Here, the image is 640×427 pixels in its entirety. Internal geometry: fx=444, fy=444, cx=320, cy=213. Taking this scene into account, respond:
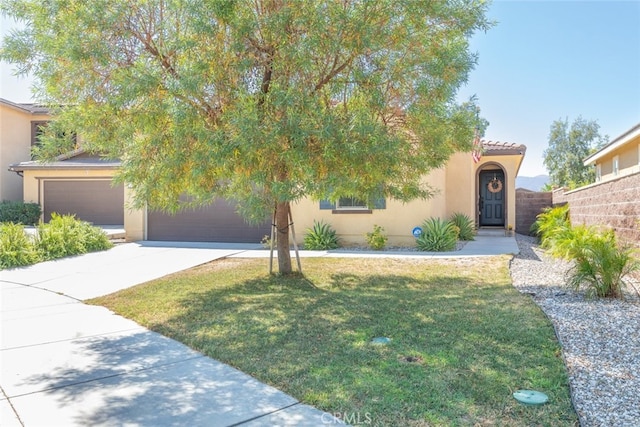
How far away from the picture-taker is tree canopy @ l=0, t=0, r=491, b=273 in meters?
5.75

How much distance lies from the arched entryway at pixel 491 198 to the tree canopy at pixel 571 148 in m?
16.2

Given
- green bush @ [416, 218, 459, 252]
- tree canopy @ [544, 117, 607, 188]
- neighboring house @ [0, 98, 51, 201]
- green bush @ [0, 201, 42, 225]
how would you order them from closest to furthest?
green bush @ [416, 218, 459, 252]
green bush @ [0, 201, 42, 225]
neighboring house @ [0, 98, 51, 201]
tree canopy @ [544, 117, 607, 188]

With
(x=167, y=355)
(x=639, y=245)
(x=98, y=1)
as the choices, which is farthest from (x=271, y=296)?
(x=639, y=245)

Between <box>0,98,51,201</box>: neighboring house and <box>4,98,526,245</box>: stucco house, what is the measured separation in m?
3.50

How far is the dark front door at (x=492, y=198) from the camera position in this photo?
719 inches

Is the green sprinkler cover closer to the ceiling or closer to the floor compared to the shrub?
closer to the floor

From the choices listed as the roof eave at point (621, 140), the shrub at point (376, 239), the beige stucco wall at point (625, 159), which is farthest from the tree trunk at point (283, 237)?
the roof eave at point (621, 140)

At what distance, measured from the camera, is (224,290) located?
780 centimetres

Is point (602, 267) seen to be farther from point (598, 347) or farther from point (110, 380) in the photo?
point (110, 380)

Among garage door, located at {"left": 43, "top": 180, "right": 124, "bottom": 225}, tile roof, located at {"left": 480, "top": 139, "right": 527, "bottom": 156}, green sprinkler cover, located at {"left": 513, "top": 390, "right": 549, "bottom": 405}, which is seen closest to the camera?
green sprinkler cover, located at {"left": 513, "top": 390, "right": 549, "bottom": 405}

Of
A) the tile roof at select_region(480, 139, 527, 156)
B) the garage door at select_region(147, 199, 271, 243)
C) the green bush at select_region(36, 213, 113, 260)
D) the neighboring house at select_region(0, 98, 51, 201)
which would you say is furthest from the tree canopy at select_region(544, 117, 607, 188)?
the neighboring house at select_region(0, 98, 51, 201)

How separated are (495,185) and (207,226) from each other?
457 inches

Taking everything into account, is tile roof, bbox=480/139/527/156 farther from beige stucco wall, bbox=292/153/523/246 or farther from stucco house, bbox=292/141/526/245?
beige stucco wall, bbox=292/153/523/246

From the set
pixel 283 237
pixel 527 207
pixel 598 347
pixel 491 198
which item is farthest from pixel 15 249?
pixel 527 207
